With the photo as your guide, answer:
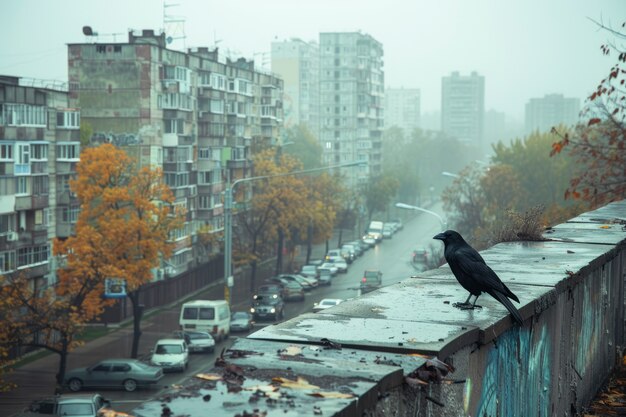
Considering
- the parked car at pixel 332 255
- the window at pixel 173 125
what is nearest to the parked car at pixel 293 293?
the window at pixel 173 125

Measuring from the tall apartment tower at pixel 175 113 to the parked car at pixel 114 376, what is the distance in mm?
21305

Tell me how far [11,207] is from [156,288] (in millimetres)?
14135

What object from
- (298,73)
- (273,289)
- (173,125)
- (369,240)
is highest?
(298,73)

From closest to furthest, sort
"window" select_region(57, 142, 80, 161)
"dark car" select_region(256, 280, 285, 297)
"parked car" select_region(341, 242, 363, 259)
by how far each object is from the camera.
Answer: "window" select_region(57, 142, 80, 161)
"dark car" select_region(256, 280, 285, 297)
"parked car" select_region(341, 242, 363, 259)

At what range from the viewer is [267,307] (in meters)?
52.0

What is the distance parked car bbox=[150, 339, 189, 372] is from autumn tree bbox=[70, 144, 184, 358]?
265cm

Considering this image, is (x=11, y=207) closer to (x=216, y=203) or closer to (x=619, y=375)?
(x=216, y=203)

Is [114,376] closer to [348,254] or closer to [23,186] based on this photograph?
[23,186]

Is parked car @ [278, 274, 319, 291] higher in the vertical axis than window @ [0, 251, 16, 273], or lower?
lower

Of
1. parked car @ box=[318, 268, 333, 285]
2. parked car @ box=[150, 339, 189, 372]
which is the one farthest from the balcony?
parked car @ box=[318, 268, 333, 285]

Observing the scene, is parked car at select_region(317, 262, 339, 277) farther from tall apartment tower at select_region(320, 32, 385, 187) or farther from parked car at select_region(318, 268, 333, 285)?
tall apartment tower at select_region(320, 32, 385, 187)

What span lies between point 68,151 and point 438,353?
159 feet

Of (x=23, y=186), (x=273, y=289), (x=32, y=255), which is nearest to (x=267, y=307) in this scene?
(x=273, y=289)

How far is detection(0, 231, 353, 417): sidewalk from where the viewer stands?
35.3 metres
